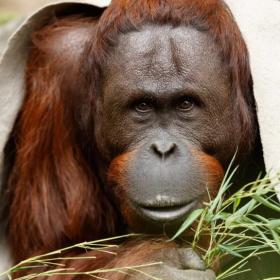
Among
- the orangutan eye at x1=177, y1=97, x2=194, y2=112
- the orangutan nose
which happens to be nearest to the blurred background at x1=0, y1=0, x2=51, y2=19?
the orangutan eye at x1=177, y1=97, x2=194, y2=112

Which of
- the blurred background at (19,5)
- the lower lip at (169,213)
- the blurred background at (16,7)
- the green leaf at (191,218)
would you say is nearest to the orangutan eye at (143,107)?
the lower lip at (169,213)

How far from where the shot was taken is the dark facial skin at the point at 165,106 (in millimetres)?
2867

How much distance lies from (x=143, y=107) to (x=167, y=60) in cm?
18

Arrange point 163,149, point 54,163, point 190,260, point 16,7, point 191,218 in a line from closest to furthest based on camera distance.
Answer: point 191,218, point 190,260, point 163,149, point 54,163, point 16,7

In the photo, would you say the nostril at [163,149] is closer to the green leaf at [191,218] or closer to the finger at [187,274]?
the green leaf at [191,218]

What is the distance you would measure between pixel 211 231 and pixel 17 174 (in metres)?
1.07

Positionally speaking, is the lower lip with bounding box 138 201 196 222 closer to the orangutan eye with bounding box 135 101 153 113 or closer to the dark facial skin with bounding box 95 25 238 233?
the dark facial skin with bounding box 95 25 238 233

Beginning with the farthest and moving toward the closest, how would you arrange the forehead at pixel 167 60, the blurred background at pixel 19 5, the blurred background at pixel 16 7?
the blurred background at pixel 19 5, the blurred background at pixel 16 7, the forehead at pixel 167 60

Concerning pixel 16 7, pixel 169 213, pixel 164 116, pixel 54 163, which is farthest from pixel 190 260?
pixel 16 7

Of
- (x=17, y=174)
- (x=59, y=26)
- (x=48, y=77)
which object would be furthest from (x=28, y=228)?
(x=59, y=26)

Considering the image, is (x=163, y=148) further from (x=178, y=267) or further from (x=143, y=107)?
(x=178, y=267)

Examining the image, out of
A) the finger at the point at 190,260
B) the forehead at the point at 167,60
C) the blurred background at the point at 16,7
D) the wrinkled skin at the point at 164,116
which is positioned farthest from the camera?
the blurred background at the point at 16,7

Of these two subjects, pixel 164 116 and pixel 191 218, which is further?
pixel 164 116

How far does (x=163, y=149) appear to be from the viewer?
2.83 meters
